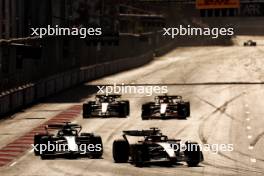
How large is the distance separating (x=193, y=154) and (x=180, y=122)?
1428 centimetres

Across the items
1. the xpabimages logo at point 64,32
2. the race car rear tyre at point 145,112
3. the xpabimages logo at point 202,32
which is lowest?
the race car rear tyre at point 145,112

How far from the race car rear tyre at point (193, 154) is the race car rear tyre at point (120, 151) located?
2.38 m

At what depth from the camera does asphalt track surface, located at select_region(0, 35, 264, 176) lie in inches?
1073

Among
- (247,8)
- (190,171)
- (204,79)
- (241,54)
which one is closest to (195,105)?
(247,8)

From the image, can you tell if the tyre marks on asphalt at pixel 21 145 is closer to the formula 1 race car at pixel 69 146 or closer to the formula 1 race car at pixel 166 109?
the formula 1 race car at pixel 69 146

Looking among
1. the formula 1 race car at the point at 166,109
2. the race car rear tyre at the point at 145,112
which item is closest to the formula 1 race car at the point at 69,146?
the formula 1 race car at the point at 166,109

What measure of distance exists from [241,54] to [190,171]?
248ft

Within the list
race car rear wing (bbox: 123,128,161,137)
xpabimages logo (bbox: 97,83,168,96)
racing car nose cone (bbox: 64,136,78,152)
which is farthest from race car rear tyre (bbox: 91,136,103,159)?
xpabimages logo (bbox: 97,83,168,96)

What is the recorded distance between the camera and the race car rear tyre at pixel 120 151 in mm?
27531

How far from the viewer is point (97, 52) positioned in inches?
3014

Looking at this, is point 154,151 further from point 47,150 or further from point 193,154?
point 47,150

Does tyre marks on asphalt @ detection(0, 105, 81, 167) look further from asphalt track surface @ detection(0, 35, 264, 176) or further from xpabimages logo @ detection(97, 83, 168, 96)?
xpabimages logo @ detection(97, 83, 168, 96)

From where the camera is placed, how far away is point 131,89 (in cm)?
5997

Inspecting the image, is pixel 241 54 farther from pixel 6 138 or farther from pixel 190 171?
pixel 190 171
